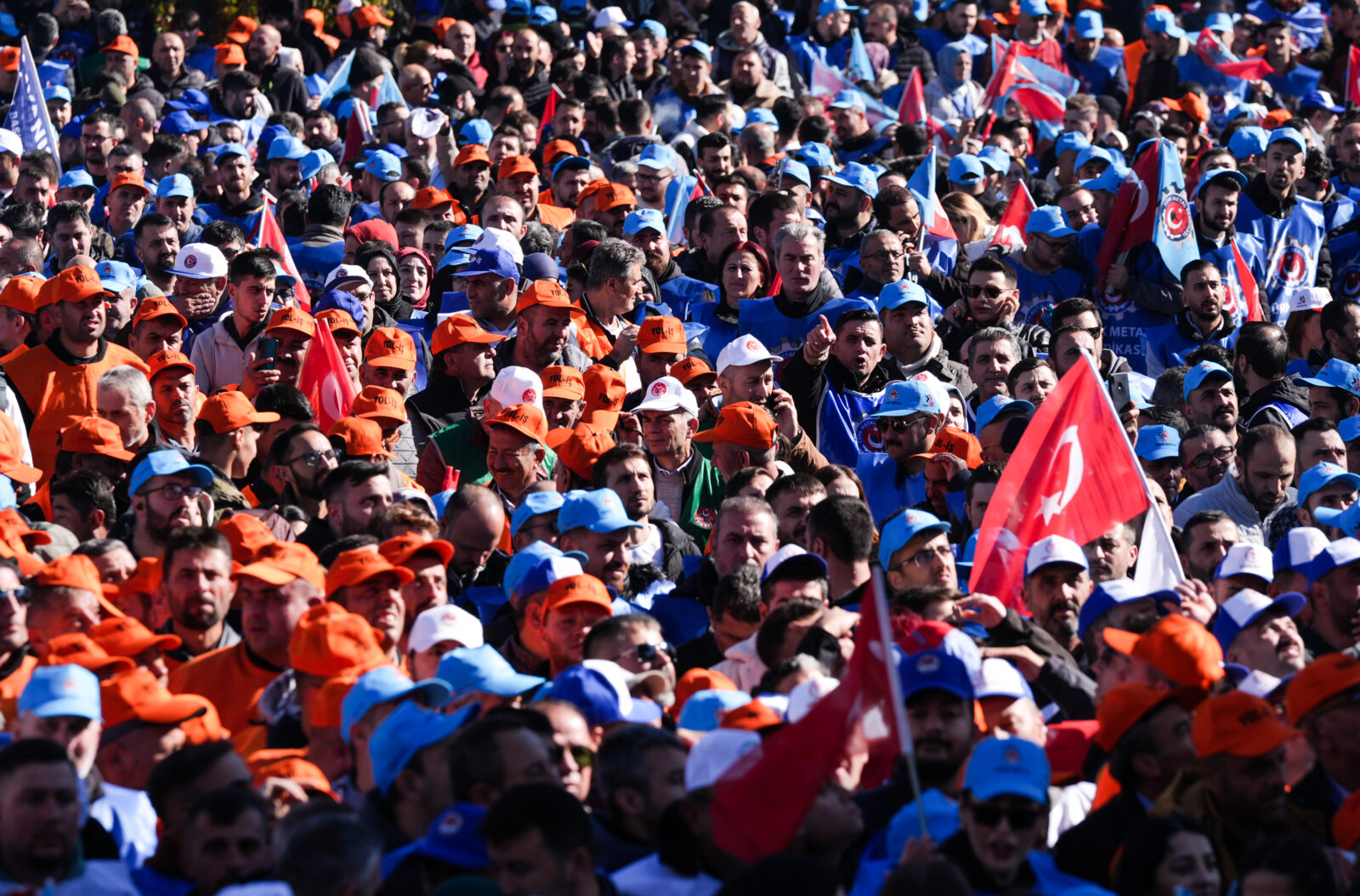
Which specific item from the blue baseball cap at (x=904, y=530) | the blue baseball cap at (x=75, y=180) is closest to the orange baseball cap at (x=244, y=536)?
the blue baseball cap at (x=904, y=530)

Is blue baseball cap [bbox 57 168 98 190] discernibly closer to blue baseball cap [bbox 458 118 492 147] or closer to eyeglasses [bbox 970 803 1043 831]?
blue baseball cap [bbox 458 118 492 147]

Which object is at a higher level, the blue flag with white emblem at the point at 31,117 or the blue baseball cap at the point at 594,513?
the blue baseball cap at the point at 594,513

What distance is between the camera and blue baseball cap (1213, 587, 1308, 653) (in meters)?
7.07

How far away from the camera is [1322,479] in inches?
347

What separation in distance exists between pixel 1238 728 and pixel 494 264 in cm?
595

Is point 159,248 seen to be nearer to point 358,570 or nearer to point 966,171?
point 358,570

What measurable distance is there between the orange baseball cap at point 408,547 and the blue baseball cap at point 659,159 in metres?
6.32

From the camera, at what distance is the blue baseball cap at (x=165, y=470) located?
7938 millimetres

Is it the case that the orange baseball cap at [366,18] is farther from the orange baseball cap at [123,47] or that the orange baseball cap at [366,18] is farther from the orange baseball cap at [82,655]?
the orange baseball cap at [82,655]

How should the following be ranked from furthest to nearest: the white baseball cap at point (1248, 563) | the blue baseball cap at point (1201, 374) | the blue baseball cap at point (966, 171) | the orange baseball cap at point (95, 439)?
the blue baseball cap at point (966, 171) → the blue baseball cap at point (1201, 374) → the orange baseball cap at point (95, 439) → the white baseball cap at point (1248, 563)

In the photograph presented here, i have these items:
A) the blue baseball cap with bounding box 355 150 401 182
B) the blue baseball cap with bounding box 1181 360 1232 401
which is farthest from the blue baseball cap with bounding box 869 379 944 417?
the blue baseball cap with bounding box 355 150 401 182

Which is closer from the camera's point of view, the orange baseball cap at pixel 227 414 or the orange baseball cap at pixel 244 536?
the orange baseball cap at pixel 244 536

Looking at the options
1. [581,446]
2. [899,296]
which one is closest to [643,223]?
[899,296]

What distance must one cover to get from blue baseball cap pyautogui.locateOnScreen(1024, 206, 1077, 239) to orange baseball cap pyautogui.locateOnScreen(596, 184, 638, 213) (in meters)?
2.40
